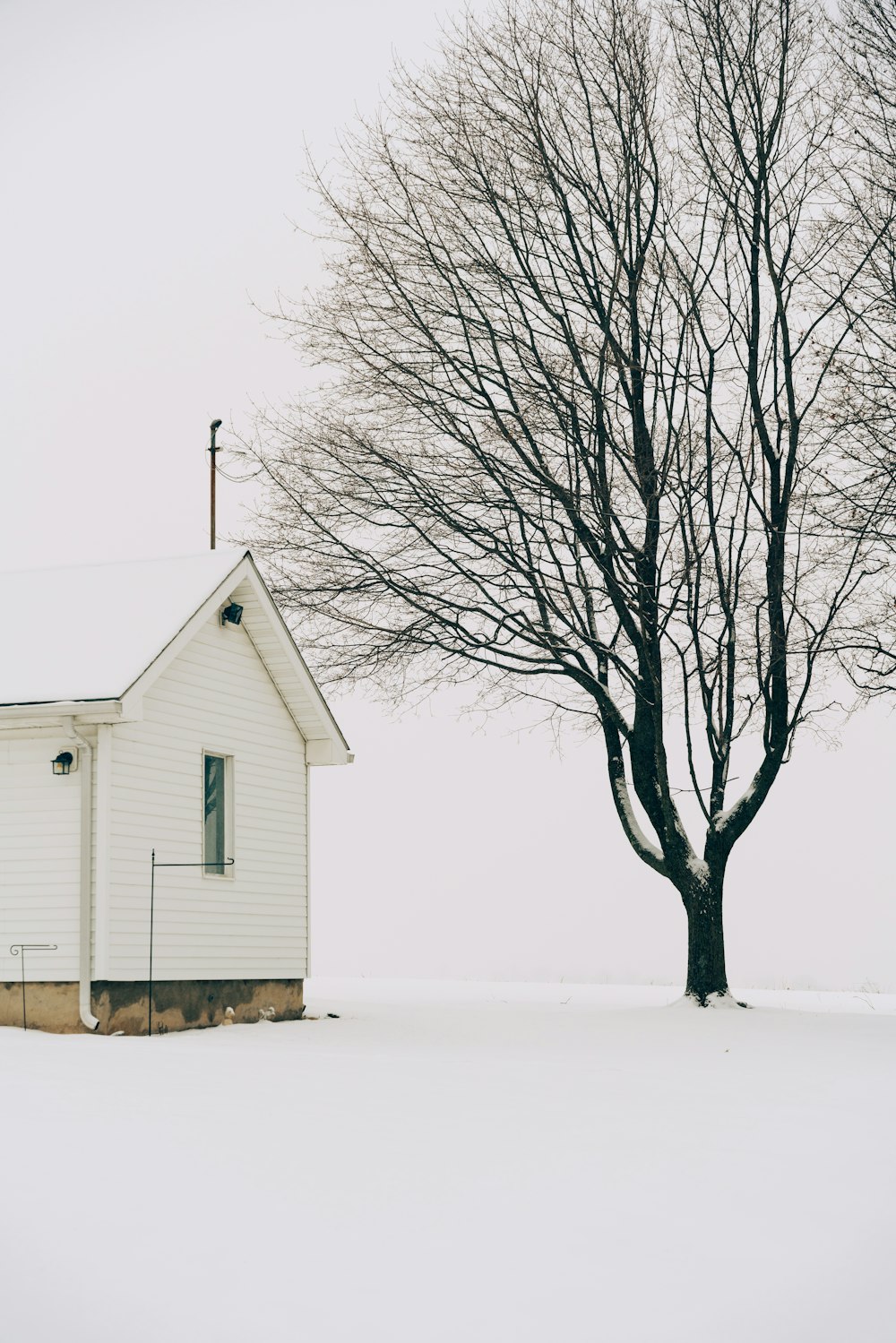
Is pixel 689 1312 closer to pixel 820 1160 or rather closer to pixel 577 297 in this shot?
pixel 820 1160

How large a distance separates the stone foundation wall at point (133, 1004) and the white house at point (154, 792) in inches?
0.7

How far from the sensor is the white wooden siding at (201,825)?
15.4m

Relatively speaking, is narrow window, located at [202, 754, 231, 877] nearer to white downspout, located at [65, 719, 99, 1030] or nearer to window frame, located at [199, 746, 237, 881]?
window frame, located at [199, 746, 237, 881]

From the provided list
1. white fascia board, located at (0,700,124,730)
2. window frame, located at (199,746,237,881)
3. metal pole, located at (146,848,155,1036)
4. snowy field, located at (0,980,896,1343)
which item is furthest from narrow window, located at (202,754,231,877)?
snowy field, located at (0,980,896,1343)

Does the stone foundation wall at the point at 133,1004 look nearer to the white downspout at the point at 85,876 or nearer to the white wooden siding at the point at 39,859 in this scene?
the white downspout at the point at 85,876

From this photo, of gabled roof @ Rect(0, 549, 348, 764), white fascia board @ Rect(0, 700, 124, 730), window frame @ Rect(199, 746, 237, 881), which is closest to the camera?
white fascia board @ Rect(0, 700, 124, 730)

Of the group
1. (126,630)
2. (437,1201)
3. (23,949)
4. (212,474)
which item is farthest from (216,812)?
(437,1201)

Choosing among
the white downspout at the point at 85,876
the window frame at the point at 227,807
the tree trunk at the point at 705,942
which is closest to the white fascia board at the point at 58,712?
the white downspout at the point at 85,876

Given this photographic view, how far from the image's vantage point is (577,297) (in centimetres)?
1992

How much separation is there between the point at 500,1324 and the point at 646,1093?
5.17m

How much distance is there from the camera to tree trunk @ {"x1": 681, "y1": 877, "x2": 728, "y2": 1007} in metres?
19.6

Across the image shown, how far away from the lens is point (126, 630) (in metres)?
16.5

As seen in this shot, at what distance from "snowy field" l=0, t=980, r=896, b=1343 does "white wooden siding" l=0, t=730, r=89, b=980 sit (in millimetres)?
2251

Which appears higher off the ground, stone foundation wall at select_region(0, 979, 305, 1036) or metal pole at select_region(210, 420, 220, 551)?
metal pole at select_region(210, 420, 220, 551)
